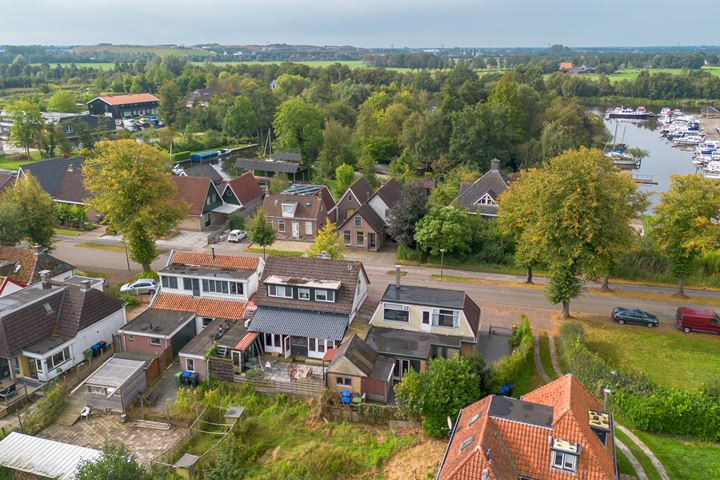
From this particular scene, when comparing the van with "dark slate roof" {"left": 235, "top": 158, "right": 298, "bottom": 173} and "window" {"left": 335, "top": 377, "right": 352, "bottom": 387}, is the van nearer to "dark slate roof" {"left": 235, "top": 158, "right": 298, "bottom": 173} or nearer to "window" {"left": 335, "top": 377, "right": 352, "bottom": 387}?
"window" {"left": 335, "top": 377, "right": 352, "bottom": 387}

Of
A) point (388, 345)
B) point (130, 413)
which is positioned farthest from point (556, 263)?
point (130, 413)

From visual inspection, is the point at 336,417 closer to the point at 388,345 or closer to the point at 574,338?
the point at 388,345

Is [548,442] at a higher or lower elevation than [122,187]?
lower

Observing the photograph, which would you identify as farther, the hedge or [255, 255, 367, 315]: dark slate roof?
[255, 255, 367, 315]: dark slate roof

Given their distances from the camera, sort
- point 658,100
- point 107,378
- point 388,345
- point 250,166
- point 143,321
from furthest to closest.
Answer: point 658,100 < point 250,166 < point 143,321 < point 388,345 < point 107,378

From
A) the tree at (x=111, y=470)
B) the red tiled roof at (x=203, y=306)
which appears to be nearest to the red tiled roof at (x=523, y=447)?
the tree at (x=111, y=470)

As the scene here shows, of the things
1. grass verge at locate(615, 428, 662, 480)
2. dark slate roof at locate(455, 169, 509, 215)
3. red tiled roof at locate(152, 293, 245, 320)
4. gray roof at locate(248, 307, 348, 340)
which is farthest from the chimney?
dark slate roof at locate(455, 169, 509, 215)
